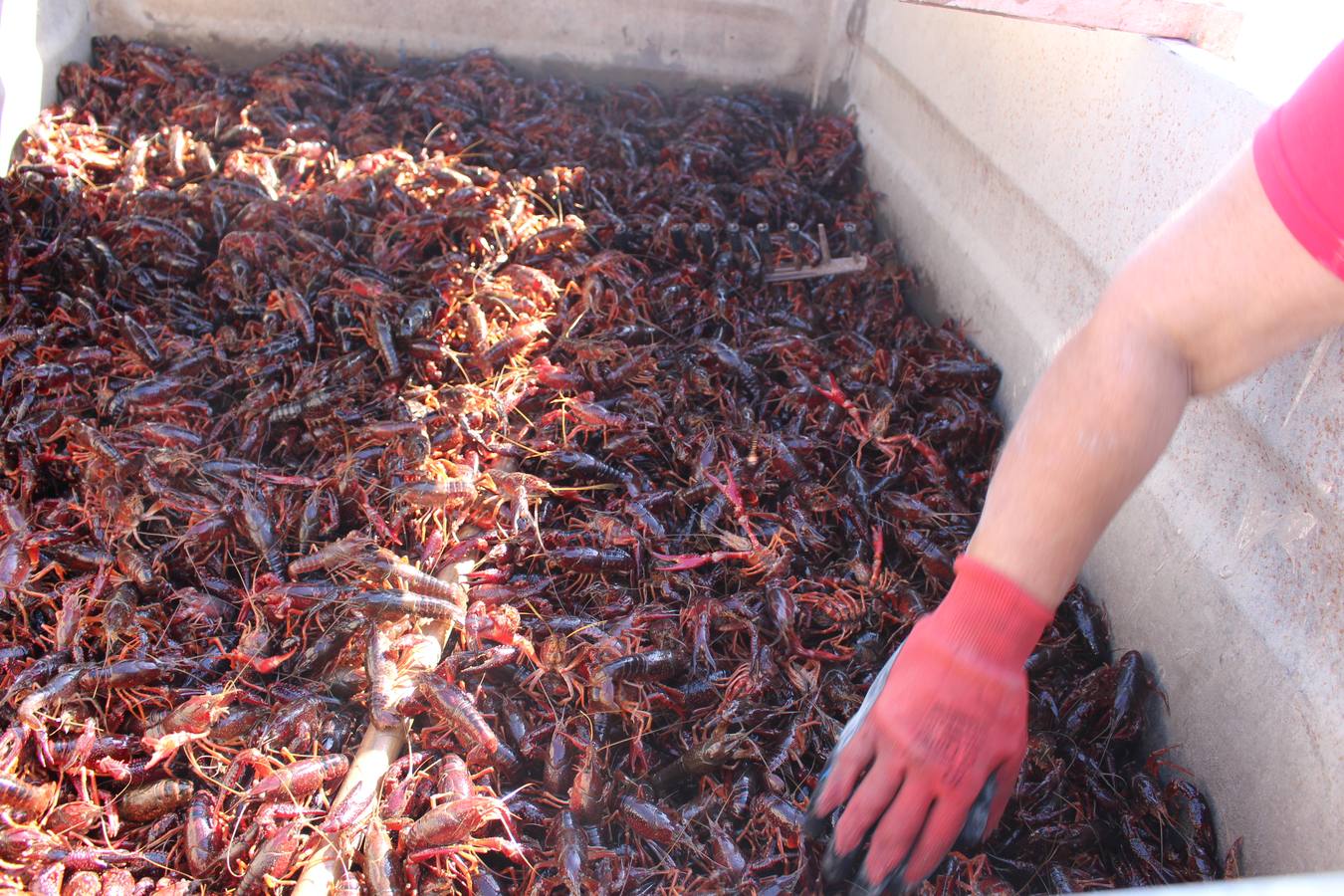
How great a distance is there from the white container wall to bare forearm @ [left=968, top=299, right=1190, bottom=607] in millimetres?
221

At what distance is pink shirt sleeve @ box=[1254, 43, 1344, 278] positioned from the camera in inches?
62.4

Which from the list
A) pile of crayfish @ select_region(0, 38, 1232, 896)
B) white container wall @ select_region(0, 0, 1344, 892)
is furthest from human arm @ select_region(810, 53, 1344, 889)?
pile of crayfish @ select_region(0, 38, 1232, 896)

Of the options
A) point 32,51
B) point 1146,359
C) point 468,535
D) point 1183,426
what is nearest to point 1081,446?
point 1146,359

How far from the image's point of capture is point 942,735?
1.93 meters

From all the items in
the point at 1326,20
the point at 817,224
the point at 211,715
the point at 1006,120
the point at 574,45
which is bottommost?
the point at 211,715

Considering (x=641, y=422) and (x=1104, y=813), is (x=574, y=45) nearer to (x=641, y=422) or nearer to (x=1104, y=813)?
(x=641, y=422)

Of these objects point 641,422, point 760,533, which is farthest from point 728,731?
point 641,422

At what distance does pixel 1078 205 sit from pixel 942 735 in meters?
2.62

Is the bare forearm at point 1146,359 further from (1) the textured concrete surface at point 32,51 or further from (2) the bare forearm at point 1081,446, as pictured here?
(1) the textured concrete surface at point 32,51

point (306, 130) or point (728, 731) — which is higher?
point (306, 130)

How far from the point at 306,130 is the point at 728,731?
17.1 ft

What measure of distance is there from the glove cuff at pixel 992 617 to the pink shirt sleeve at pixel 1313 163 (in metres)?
0.89

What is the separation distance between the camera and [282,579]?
3.36 meters

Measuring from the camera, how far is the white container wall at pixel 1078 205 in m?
2.34
